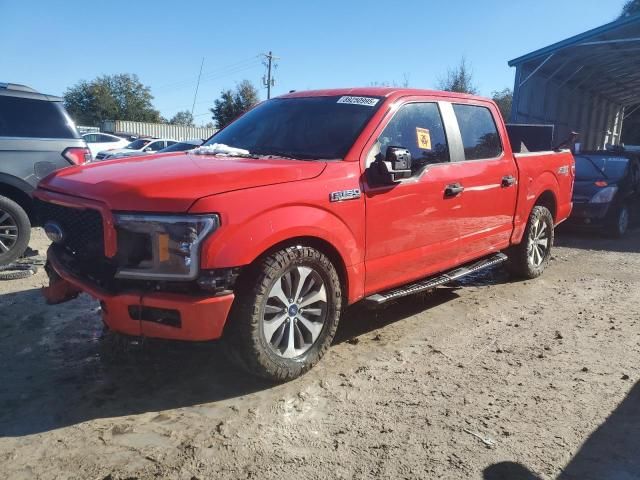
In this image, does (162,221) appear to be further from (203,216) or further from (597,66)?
(597,66)

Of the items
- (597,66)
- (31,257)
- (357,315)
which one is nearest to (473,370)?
(357,315)

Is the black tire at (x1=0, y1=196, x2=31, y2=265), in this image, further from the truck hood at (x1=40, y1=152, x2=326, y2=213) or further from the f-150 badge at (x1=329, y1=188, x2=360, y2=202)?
the f-150 badge at (x1=329, y1=188, x2=360, y2=202)

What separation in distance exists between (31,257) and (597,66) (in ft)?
73.4

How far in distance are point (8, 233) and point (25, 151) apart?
3.06ft

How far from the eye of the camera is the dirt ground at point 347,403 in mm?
2635

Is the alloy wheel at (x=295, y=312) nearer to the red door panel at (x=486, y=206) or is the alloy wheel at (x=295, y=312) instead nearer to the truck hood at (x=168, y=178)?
the truck hood at (x=168, y=178)

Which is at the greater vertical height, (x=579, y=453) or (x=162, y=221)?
(x=162, y=221)

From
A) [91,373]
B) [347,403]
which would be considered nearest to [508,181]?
[347,403]

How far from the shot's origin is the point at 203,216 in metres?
2.90

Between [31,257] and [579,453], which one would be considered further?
[31,257]

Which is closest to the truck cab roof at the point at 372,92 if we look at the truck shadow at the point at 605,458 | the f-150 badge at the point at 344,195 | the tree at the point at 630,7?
the f-150 badge at the point at 344,195

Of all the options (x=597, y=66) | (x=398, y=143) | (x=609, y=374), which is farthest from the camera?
(x=597, y=66)

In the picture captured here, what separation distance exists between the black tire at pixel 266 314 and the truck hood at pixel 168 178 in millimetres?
477

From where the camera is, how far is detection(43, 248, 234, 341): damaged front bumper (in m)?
2.93
